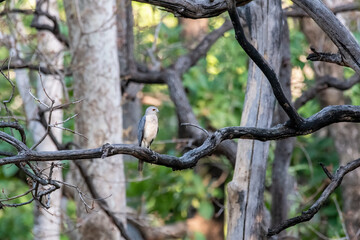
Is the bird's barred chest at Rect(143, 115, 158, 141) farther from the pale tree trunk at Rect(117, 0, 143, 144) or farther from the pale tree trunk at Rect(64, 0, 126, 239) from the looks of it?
the pale tree trunk at Rect(117, 0, 143, 144)

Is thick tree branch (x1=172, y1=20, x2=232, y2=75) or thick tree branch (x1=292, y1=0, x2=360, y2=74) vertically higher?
thick tree branch (x1=172, y1=20, x2=232, y2=75)

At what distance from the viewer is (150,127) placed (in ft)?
A: 23.6

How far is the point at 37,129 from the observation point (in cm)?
1107

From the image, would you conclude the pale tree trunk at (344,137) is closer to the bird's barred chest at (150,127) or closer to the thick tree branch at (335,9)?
the thick tree branch at (335,9)

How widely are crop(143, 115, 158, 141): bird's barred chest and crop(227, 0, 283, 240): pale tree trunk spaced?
0.96m

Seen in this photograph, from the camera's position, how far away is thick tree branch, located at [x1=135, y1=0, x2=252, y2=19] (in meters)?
4.74

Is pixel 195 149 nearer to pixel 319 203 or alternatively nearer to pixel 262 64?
pixel 262 64

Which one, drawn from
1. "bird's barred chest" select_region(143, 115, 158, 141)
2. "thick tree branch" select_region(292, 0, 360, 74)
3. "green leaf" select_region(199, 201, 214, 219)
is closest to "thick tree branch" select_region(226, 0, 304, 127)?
"thick tree branch" select_region(292, 0, 360, 74)

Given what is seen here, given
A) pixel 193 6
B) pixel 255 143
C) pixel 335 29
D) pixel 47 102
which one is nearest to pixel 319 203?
pixel 335 29

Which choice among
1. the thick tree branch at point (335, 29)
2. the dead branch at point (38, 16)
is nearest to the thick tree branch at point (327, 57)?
the thick tree branch at point (335, 29)

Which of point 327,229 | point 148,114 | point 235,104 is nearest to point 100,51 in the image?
point 148,114

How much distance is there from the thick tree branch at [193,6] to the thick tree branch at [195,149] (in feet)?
2.96

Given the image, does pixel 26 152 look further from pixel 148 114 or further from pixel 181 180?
pixel 181 180

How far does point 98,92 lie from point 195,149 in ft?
16.6
